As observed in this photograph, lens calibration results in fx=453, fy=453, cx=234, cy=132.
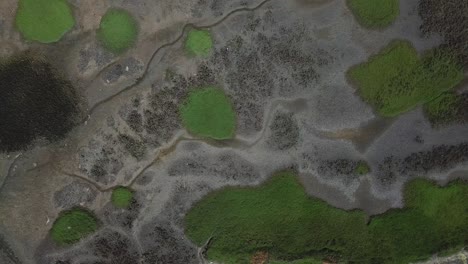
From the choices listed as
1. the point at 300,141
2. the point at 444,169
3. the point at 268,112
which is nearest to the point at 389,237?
the point at 444,169

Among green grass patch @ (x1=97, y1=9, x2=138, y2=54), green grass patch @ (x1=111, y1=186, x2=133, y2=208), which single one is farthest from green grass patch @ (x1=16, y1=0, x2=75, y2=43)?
green grass patch @ (x1=111, y1=186, x2=133, y2=208)

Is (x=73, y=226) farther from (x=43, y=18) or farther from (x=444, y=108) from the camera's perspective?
(x=444, y=108)

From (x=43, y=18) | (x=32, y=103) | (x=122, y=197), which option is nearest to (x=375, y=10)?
(x=122, y=197)

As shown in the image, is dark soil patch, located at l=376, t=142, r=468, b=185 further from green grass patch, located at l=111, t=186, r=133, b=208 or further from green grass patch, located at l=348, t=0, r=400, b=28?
green grass patch, located at l=111, t=186, r=133, b=208

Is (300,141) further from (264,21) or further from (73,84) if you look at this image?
(73,84)

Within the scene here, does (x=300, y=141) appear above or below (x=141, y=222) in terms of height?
above

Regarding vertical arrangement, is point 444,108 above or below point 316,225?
above
